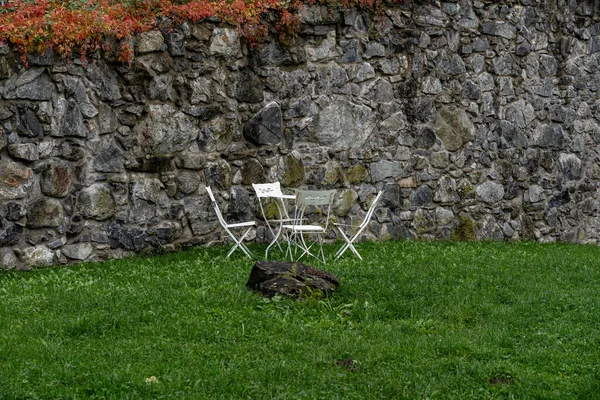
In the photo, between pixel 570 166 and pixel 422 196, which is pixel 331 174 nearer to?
pixel 422 196

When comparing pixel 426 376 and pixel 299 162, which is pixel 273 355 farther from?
pixel 299 162

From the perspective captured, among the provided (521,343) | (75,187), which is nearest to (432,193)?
(75,187)

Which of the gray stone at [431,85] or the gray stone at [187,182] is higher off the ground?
the gray stone at [431,85]

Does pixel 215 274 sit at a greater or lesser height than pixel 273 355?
lesser

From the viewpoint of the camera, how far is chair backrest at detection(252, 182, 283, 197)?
9961 mm

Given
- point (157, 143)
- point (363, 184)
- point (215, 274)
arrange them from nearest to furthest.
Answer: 1. point (215, 274)
2. point (157, 143)
3. point (363, 184)

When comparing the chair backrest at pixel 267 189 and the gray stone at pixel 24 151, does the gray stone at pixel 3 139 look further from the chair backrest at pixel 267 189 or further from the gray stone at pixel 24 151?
the chair backrest at pixel 267 189

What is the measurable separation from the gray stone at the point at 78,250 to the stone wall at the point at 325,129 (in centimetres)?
2

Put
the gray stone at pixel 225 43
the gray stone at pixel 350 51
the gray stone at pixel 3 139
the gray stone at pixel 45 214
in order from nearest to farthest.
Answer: the gray stone at pixel 3 139 < the gray stone at pixel 45 214 < the gray stone at pixel 225 43 < the gray stone at pixel 350 51

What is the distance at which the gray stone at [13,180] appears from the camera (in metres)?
8.69

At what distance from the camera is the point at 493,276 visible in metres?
8.73

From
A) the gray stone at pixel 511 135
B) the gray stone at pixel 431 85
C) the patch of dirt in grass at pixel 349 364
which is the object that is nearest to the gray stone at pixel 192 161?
the gray stone at pixel 431 85

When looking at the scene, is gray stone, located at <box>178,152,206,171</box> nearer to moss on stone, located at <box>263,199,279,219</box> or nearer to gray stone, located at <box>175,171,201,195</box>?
gray stone, located at <box>175,171,201,195</box>

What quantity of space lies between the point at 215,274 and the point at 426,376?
333 cm
